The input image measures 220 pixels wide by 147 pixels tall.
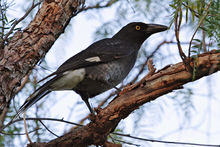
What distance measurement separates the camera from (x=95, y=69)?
→ 13.8 feet

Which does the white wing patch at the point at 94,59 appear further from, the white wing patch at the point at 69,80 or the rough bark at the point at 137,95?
the rough bark at the point at 137,95

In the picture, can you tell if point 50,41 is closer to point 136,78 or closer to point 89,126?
point 89,126

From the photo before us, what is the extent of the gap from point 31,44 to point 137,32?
2.26 metres

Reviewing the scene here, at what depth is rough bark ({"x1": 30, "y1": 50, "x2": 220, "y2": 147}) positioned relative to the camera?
243 cm

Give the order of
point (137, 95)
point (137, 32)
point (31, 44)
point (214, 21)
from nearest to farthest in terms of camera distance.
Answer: point (214, 21), point (137, 95), point (31, 44), point (137, 32)

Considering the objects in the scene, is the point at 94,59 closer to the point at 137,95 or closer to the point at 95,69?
the point at 95,69

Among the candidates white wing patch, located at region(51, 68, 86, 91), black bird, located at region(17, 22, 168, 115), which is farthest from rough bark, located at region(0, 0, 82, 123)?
white wing patch, located at region(51, 68, 86, 91)

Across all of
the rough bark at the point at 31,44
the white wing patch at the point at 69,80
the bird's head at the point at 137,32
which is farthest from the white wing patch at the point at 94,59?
the bird's head at the point at 137,32

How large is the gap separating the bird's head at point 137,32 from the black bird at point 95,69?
0.54 ft

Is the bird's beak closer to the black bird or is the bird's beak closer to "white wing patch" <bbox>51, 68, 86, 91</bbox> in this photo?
the black bird

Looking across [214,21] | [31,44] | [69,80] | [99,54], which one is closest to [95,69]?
[99,54]

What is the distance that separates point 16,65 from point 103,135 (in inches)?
45.4

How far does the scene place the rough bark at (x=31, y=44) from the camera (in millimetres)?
3104

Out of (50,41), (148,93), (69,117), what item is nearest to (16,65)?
(50,41)
